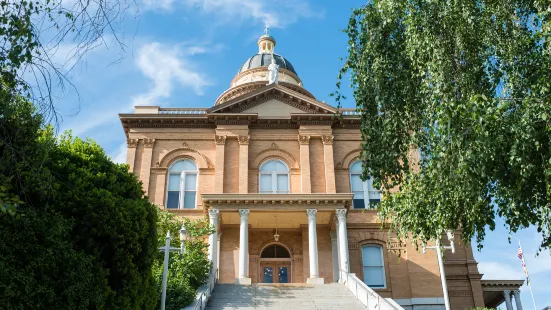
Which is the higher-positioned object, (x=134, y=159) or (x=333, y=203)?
(x=134, y=159)

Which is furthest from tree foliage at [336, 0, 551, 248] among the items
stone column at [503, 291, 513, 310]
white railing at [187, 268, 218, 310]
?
stone column at [503, 291, 513, 310]

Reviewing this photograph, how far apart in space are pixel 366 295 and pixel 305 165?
10.4 m

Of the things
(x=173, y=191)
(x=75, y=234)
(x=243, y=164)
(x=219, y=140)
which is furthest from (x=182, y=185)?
(x=75, y=234)

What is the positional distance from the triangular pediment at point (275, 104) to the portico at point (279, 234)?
6345mm

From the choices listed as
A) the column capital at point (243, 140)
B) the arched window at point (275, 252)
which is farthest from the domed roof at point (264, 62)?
the arched window at point (275, 252)

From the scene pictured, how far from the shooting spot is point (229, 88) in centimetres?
4500

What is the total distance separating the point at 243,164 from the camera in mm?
28688

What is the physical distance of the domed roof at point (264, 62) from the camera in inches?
1836

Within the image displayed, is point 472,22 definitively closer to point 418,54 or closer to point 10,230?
point 418,54

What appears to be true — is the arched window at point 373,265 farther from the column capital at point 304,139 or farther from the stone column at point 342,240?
the column capital at point 304,139

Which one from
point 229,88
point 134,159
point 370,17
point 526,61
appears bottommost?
point 526,61

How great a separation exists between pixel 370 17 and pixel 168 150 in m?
18.7

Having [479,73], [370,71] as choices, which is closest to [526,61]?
[479,73]

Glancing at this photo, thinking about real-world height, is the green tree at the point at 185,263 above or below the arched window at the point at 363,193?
below
